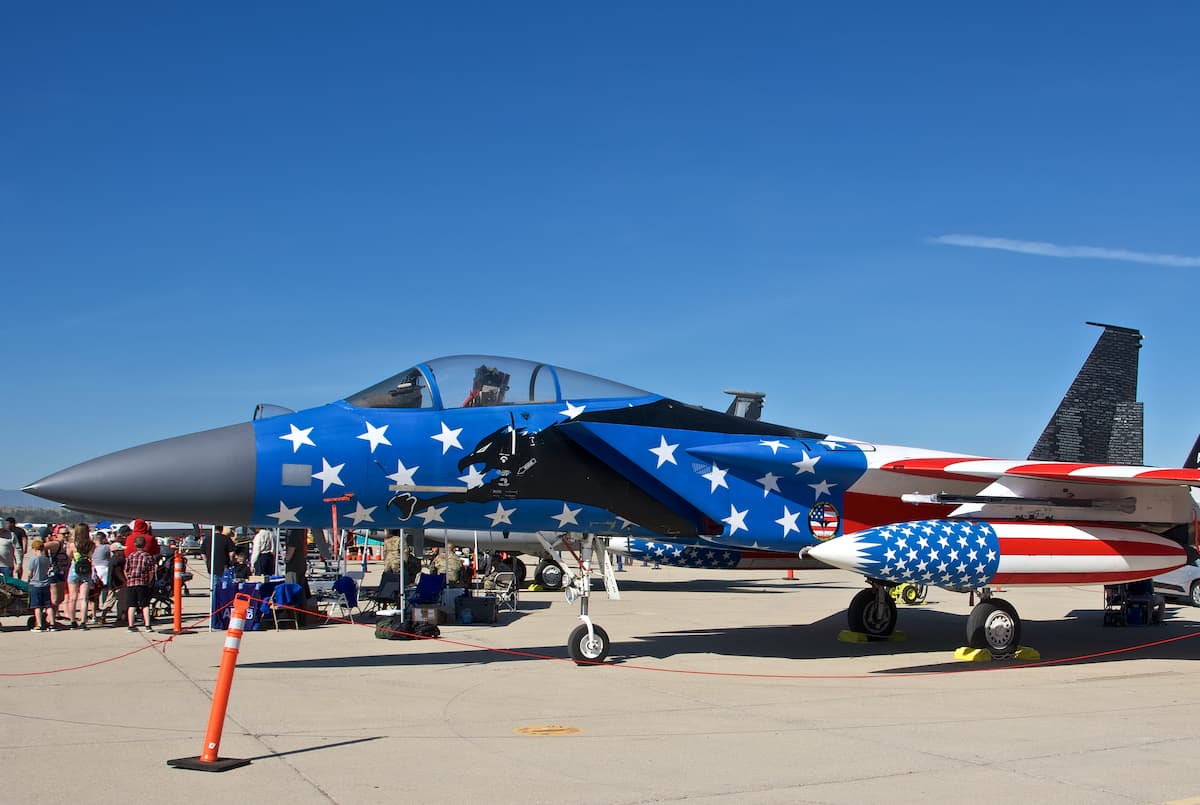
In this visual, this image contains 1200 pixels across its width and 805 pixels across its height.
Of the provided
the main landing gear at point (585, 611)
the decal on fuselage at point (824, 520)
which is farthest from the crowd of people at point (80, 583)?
the decal on fuselage at point (824, 520)

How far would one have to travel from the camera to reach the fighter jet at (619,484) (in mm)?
8977

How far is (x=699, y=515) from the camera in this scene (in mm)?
10492

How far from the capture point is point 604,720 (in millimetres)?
7215

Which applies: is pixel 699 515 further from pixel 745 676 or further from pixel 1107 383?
pixel 1107 383

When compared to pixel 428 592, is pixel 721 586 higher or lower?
lower

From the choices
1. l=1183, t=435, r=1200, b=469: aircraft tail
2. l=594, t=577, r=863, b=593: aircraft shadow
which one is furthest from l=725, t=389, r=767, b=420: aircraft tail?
l=1183, t=435, r=1200, b=469: aircraft tail

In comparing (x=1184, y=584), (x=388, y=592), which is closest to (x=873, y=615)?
(x=388, y=592)

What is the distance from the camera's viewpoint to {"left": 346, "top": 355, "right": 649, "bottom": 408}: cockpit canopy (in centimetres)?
978

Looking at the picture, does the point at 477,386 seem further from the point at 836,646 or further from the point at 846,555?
the point at 836,646

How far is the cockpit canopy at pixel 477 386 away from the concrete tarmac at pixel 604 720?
2555 millimetres

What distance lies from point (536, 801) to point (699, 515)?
18.8 ft

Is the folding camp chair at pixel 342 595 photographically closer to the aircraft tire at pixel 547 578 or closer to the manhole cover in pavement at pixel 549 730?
the manhole cover in pavement at pixel 549 730

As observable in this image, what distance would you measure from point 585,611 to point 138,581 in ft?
22.7

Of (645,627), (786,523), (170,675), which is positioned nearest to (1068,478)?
(786,523)
